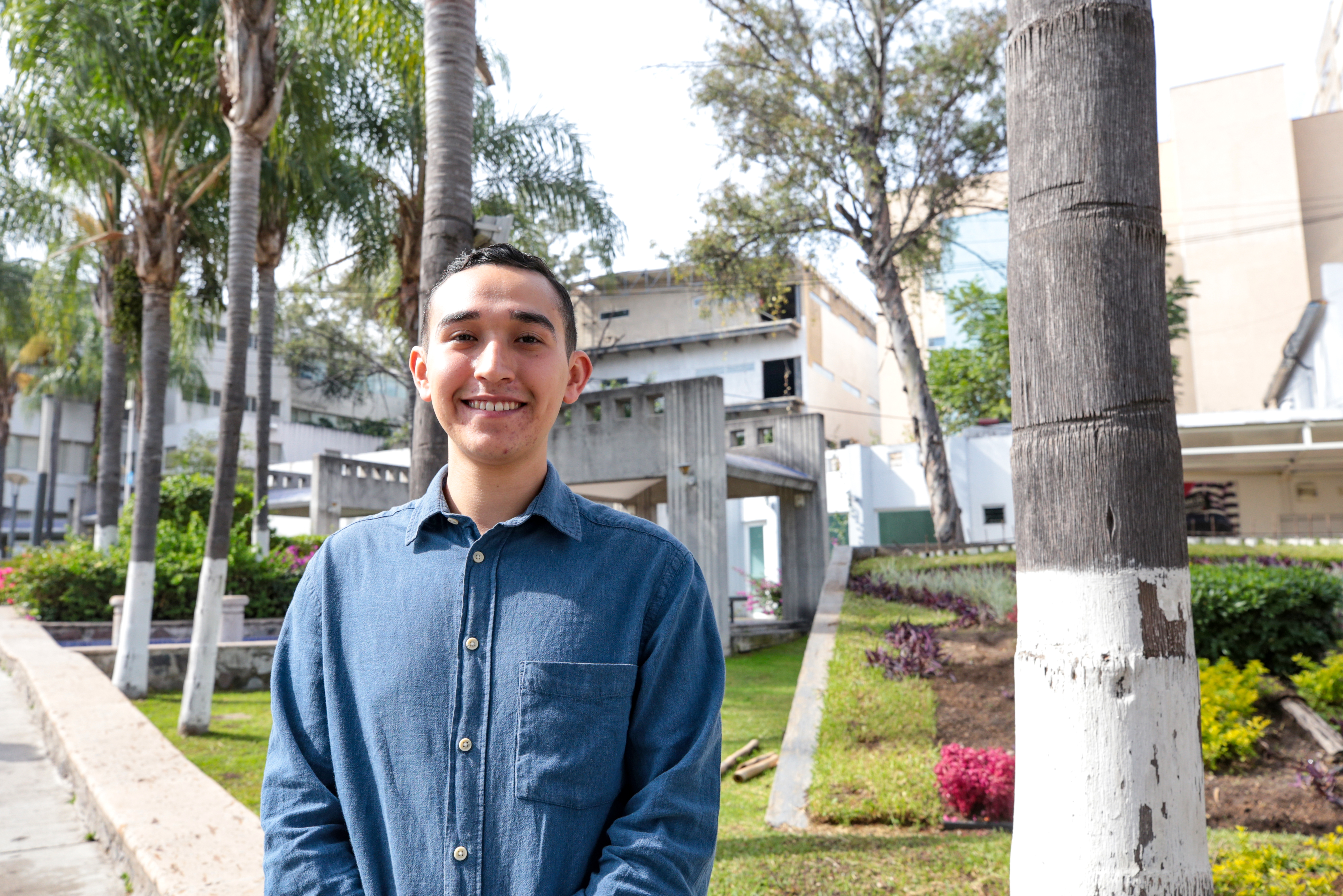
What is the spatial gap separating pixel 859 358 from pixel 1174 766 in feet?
137

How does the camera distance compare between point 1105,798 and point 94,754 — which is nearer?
point 1105,798

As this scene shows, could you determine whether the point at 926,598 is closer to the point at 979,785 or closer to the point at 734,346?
the point at 979,785

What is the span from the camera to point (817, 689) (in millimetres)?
8938

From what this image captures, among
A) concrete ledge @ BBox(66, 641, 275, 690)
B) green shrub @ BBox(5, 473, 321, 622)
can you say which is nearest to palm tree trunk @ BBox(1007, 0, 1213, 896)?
concrete ledge @ BBox(66, 641, 275, 690)

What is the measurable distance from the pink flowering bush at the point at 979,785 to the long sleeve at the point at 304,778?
5022 millimetres

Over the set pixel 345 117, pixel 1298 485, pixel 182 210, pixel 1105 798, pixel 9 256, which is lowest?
pixel 1105 798

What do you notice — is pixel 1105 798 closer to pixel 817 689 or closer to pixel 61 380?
pixel 817 689

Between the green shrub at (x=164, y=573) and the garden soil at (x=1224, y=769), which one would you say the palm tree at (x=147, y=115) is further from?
the garden soil at (x=1224, y=769)

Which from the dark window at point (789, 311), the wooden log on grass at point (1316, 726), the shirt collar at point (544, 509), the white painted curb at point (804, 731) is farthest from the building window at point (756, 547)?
the shirt collar at point (544, 509)

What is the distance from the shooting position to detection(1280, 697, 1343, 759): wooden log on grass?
259 inches

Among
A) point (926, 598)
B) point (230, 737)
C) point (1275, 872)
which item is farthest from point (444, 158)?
point (926, 598)

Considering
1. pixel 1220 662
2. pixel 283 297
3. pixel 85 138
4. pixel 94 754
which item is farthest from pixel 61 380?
pixel 1220 662

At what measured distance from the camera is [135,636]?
1121cm

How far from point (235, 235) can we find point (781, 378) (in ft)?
86.6
